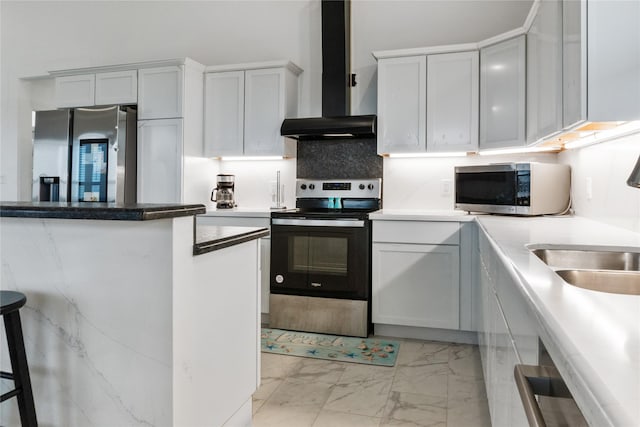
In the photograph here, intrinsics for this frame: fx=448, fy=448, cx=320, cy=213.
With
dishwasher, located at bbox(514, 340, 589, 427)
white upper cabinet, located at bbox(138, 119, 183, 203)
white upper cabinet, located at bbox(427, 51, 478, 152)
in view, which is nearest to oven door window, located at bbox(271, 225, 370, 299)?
white upper cabinet, located at bbox(427, 51, 478, 152)

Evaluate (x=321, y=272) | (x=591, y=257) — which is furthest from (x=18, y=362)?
(x=321, y=272)

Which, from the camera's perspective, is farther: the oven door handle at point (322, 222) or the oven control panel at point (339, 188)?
the oven control panel at point (339, 188)

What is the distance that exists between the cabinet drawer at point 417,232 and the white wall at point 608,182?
79 centimetres

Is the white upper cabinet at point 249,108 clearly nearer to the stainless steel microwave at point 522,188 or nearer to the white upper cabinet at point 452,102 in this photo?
the white upper cabinet at point 452,102

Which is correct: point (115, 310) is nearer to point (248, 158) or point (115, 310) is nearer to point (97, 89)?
point (248, 158)

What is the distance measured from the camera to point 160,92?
3.87m

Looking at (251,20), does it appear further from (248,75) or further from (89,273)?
(89,273)

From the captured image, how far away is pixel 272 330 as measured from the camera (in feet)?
11.4

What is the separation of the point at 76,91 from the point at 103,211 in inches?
131

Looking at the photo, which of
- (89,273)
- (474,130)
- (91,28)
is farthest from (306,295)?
(91,28)

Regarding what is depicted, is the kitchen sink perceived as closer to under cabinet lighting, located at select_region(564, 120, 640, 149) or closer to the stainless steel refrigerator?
under cabinet lighting, located at select_region(564, 120, 640, 149)

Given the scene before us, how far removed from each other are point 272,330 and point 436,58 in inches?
95.7

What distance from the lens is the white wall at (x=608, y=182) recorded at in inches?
75.6

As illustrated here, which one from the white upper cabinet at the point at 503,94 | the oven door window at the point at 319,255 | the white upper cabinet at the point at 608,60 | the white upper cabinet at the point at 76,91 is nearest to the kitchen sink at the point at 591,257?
the white upper cabinet at the point at 608,60
